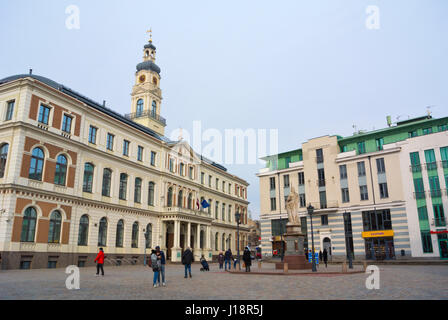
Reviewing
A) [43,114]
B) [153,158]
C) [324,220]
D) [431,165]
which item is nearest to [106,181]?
[153,158]

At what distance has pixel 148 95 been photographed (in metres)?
54.6

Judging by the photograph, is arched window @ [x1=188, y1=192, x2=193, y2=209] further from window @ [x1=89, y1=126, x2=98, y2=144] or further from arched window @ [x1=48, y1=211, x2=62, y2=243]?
arched window @ [x1=48, y1=211, x2=62, y2=243]

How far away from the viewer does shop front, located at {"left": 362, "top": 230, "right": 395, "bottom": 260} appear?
4100cm

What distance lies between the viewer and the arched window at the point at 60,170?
3147 cm

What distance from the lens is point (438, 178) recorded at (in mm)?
39312

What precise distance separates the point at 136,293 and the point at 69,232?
74.8 feet

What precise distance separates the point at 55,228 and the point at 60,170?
204 inches

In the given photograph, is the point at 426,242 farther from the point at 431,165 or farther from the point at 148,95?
the point at 148,95

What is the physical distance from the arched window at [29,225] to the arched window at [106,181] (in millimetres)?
9012

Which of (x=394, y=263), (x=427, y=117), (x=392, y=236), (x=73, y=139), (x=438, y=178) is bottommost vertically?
(x=394, y=263)

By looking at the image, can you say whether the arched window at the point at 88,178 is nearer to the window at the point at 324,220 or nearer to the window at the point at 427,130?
the window at the point at 324,220

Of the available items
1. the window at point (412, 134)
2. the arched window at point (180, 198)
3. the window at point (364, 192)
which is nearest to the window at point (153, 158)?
A: the arched window at point (180, 198)

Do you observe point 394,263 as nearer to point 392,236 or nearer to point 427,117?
point 392,236
